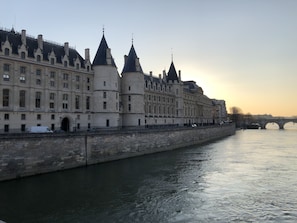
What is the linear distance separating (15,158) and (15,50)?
16.7 metres

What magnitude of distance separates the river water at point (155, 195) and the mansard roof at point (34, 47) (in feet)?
58.2

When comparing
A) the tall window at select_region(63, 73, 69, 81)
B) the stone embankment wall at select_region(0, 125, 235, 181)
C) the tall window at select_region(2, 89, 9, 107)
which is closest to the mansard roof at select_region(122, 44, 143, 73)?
the stone embankment wall at select_region(0, 125, 235, 181)

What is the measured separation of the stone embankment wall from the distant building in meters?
7.07

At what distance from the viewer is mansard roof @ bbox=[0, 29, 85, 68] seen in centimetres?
3609

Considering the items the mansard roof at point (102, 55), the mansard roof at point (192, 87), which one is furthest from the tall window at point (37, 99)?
the mansard roof at point (192, 87)

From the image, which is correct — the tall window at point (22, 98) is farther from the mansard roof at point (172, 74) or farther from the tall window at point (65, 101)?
the mansard roof at point (172, 74)

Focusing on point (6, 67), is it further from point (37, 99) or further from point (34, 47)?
point (34, 47)

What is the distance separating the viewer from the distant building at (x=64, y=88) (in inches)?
1366

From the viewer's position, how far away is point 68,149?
29297mm

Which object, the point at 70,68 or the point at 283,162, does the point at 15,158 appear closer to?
the point at 70,68

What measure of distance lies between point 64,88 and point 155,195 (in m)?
26.0

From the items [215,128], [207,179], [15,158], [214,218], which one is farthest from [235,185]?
[215,128]

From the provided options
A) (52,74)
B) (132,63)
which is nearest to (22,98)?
(52,74)

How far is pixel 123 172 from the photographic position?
27.8 meters
